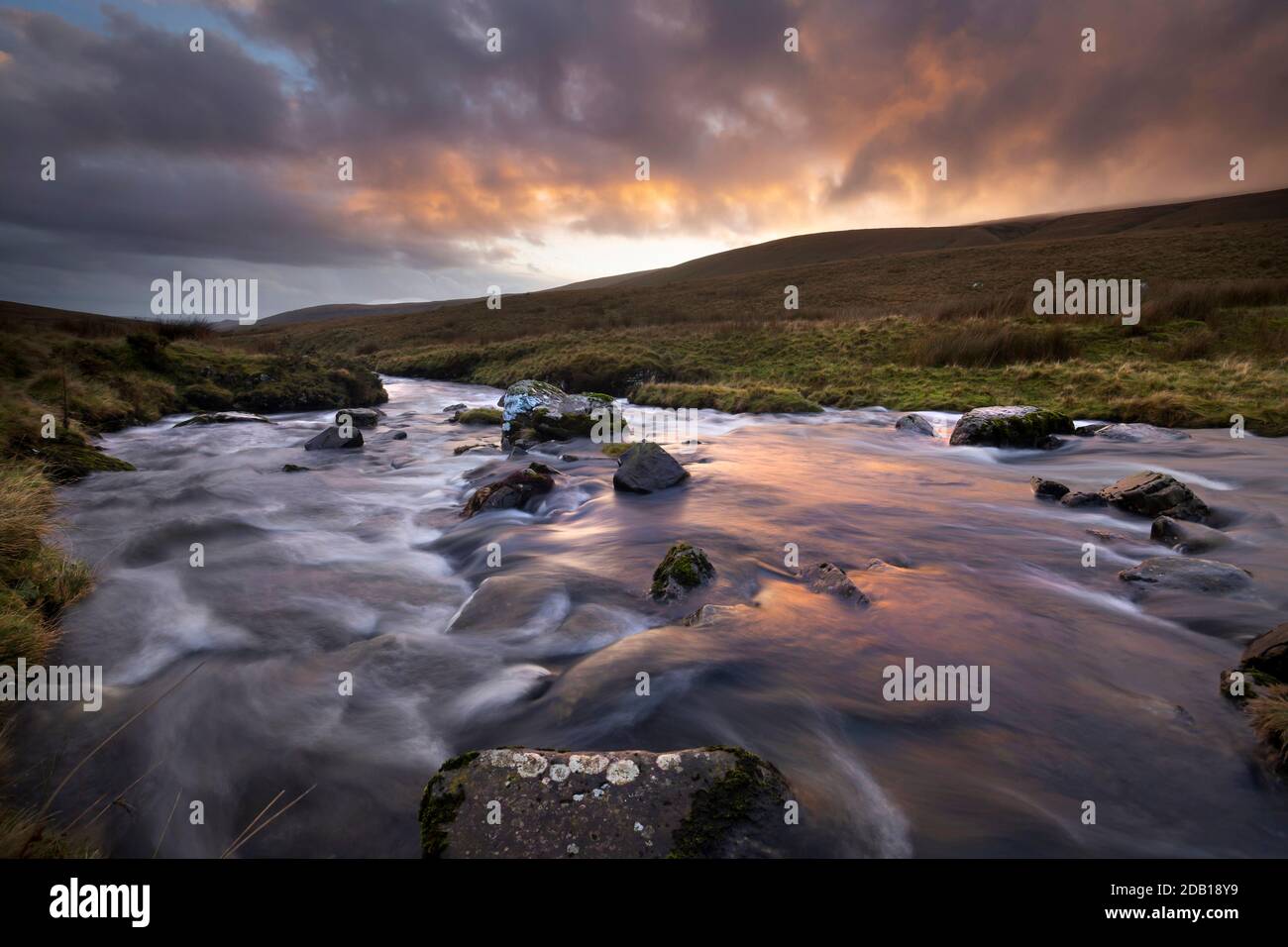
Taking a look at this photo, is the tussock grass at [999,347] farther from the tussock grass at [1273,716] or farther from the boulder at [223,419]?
the boulder at [223,419]

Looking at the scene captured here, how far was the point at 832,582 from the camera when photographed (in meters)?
6.11

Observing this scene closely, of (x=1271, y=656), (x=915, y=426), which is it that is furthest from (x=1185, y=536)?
(x=915, y=426)

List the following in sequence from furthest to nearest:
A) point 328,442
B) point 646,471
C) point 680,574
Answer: point 328,442 → point 646,471 → point 680,574

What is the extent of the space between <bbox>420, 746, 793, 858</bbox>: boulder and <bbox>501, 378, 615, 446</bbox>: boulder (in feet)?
39.9

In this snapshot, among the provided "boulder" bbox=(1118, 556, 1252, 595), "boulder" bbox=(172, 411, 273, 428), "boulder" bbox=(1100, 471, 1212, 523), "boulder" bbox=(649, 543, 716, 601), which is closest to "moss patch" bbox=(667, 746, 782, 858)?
"boulder" bbox=(649, 543, 716, 601)

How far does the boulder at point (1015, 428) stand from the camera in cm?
1276

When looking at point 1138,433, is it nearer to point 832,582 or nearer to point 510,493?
point 832,582

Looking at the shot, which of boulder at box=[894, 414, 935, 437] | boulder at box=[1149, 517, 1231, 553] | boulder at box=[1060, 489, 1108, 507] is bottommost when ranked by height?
boulder at box=[1149, 517, 1231, 553]

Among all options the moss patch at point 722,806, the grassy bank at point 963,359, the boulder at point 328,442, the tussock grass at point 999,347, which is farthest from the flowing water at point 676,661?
the tussock grass at point 999,347

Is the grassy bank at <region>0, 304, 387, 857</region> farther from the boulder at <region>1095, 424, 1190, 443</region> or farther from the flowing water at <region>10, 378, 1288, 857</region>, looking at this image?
the boulder at <region>1095, 424, 1190, 443</region>

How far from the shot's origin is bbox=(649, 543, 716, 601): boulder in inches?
235

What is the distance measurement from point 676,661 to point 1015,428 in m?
11.6

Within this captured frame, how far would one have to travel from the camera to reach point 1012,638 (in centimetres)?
514
